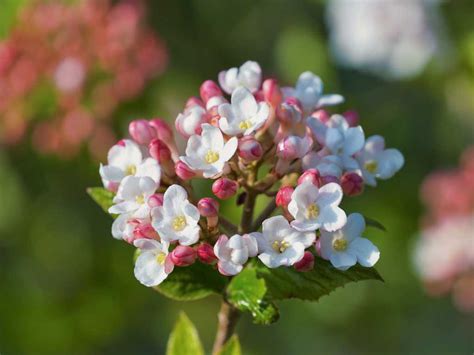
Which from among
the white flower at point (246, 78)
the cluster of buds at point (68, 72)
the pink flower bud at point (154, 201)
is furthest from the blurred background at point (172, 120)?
the pink flower bud at point (154, 201)

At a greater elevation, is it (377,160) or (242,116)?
(242,116)

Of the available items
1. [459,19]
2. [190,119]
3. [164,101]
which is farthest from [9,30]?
[459,19]

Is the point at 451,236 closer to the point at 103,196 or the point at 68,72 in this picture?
the point at 68,72

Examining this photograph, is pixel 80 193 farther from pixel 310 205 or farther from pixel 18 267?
pixel 310 205

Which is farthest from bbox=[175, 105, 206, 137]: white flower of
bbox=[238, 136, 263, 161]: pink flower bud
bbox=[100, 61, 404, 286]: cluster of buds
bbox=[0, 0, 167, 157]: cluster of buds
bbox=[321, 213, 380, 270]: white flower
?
bbox=[0, 0, 167, 157]: cluster of buds

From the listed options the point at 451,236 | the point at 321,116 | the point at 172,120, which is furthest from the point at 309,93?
the point at 172,120

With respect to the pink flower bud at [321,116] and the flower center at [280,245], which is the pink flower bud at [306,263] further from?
the pink flower bud at [321,116]

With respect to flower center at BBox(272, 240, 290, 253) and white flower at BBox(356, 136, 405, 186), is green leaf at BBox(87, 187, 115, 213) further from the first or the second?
white flower at BBox(356, 136, 405, 186)
